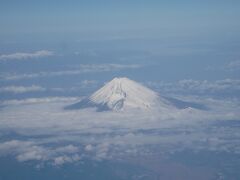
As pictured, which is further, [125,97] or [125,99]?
[125,97]

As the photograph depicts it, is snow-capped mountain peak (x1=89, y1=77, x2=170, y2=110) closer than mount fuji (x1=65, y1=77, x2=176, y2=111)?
No

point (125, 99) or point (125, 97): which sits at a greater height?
point (125, 97)

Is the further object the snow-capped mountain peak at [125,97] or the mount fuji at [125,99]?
the snow-capped mountain peak at [125,97]

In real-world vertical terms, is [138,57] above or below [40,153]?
above

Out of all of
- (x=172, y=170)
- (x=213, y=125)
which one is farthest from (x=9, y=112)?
(x=172, y=170)

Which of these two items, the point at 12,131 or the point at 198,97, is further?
the point at 198,97

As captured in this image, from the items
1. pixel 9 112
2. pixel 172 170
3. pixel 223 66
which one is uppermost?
pixel 223 66

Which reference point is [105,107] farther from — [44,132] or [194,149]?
[194,149]

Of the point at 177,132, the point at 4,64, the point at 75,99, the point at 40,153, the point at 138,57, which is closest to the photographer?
the point at 40,153
